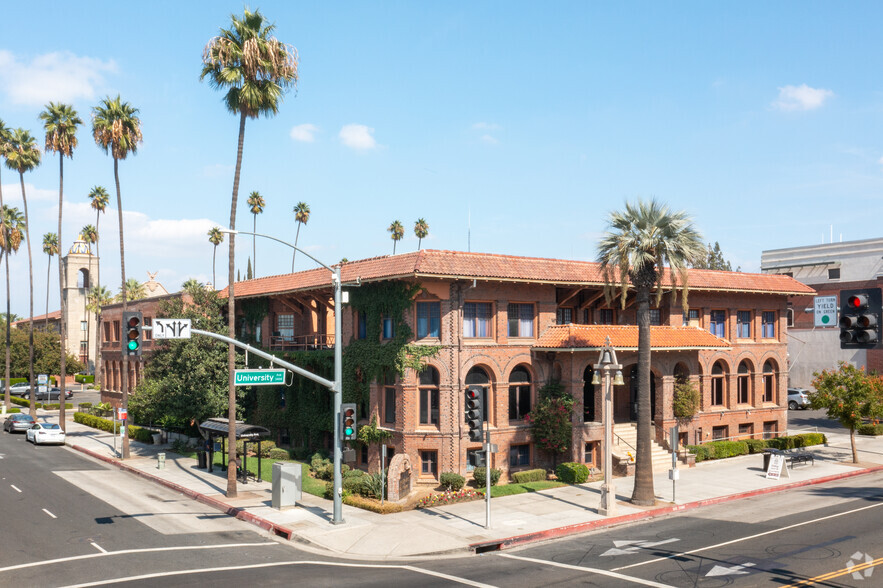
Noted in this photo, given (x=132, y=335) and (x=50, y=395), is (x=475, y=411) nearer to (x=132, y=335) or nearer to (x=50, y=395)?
(x=132, y=335)

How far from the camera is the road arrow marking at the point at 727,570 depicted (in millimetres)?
18219

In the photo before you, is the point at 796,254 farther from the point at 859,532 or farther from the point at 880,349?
the point at 859,532

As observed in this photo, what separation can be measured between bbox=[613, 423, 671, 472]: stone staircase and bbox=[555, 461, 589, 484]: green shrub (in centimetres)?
284

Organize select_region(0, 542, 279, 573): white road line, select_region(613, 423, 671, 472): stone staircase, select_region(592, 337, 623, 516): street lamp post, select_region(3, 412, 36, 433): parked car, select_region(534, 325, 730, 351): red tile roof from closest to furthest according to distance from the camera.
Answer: select_region(0, 542, 279, 573): white road line, select_region(592, 337, 623, 516): street lamp post, select_region(534, 325, 730, 351): red tile roof, select_region(613, 423, 671, 472): stone staircase, select_region(3, 412, 36, 433): parked car

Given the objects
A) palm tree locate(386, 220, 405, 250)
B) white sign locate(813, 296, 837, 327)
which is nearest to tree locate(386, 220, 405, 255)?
palm tree locate(386, 220, 405, 250)

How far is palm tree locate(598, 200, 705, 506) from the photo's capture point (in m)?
28.3

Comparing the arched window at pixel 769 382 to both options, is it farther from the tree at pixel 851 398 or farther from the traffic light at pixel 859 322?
the traffic light at pixel 859 322

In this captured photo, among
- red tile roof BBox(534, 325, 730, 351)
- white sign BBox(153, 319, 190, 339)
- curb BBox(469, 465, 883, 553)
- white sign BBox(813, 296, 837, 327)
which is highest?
white sign BBox(813, 296, 837, 327)

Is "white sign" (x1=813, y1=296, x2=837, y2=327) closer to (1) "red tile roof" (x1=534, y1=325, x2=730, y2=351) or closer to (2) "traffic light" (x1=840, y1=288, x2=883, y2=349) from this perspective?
(1) "red tile roof" (x1=534, y1=325, x2=730, y2=351)

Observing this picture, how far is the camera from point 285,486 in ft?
91.5

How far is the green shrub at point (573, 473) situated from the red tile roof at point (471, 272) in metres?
8.50

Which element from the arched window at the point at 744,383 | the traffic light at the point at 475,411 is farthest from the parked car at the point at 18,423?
the arched window at the point at 744,383

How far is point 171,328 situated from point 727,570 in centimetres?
1758

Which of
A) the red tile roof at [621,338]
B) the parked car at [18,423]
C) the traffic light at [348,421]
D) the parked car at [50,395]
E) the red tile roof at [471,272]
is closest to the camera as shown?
the traffic light at [348,421]
